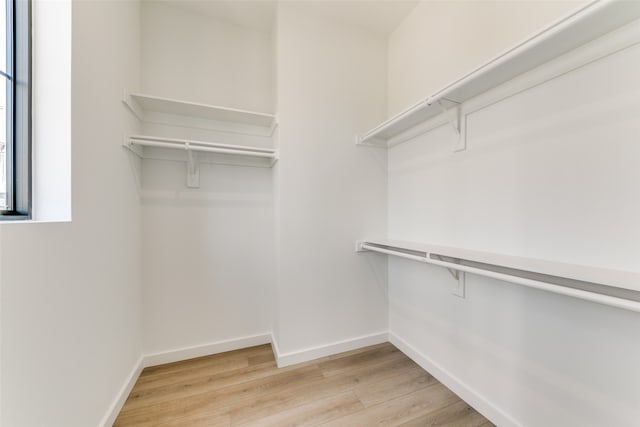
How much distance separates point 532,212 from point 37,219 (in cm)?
215

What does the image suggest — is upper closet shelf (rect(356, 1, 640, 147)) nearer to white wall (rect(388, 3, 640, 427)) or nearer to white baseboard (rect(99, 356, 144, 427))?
white wall (rect(388, 3, 640, 427))

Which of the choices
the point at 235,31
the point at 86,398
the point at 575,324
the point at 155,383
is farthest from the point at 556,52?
the point at 155,383

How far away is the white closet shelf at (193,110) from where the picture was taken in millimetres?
1584

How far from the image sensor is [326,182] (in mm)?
1900

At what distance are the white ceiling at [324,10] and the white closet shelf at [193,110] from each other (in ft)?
2.63

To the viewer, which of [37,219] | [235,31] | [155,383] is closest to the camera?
[37,219]

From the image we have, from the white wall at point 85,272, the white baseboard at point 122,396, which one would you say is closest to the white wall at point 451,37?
the white wall at point 85,272

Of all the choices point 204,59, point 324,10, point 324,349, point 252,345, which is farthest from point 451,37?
point 252,345

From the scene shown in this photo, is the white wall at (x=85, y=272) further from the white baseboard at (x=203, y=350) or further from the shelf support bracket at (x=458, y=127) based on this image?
the shelf support bracket at (x=458, y=127)

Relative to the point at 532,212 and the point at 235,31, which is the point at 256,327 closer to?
the point at 532,212

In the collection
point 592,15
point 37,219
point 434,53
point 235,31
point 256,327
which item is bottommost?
point 256,327

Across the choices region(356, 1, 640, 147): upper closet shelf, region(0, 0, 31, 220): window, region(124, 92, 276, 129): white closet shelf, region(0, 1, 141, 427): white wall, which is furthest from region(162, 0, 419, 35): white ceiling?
region(0, 0, 31, 220): window

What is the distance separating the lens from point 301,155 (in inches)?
71.9

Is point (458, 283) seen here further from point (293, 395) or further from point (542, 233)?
point (293, 395)
